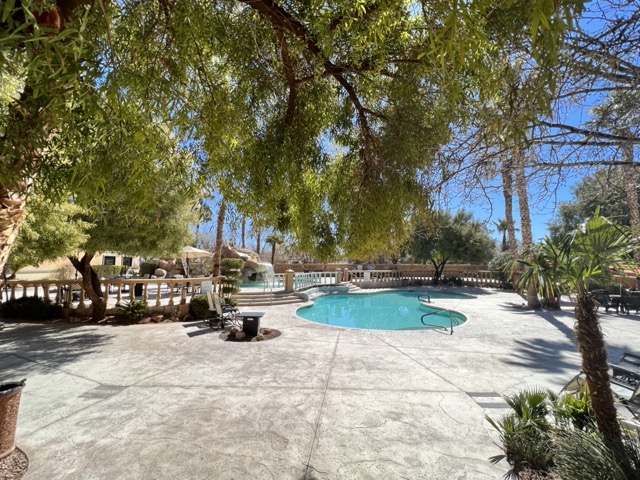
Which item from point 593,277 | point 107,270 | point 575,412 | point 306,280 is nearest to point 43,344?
point 575,412

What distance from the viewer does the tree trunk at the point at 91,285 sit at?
10156 mm

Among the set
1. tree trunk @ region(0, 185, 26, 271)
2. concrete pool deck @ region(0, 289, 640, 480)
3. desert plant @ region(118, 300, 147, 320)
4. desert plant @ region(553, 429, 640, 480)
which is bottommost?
concrete pool deck @ region(0, 289, 640, 480)

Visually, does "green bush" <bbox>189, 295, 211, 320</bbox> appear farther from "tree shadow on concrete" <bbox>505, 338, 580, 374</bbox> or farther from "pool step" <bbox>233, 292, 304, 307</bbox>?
"tree shadow on concrete" <bbox>505, 338, 580, 374</bbox>

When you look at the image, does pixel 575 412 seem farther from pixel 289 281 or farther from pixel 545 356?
pixel 289 281

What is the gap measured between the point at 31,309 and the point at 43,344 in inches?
159

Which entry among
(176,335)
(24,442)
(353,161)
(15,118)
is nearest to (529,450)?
(353,161)

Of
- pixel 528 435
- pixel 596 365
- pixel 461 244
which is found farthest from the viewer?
pixel 461 244

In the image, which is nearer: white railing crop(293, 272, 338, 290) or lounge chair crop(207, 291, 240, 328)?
lounge chair crop(207, 291, 240, 328)

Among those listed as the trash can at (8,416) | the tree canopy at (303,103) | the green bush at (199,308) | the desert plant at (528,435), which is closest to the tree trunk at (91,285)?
the green bush at (199,308)

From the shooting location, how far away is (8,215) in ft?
7.12

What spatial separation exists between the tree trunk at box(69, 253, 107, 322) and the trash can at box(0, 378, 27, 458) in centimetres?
766

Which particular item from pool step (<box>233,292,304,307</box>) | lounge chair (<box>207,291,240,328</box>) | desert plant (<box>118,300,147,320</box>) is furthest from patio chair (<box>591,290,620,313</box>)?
desert plant (<box>118,300,147,320</box>)

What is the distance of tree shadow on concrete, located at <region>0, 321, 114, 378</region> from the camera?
6.14m

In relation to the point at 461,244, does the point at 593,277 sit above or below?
below
